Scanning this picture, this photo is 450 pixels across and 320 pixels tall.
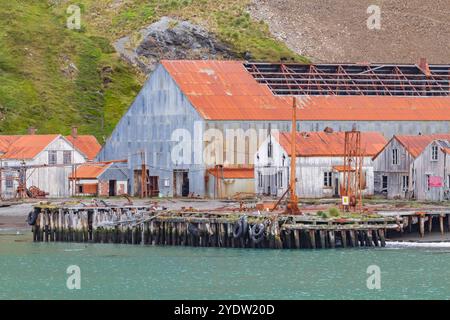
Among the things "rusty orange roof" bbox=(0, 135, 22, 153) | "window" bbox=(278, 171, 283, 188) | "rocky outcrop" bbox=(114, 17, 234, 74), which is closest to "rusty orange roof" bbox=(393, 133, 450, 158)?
"window" bbox=(278, 171, 283, 188)

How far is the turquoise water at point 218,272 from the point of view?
66.6 metres

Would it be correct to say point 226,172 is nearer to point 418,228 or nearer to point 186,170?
point 186,170

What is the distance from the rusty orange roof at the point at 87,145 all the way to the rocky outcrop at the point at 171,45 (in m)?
26.0

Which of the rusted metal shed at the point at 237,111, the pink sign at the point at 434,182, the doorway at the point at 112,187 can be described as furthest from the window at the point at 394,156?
the doorway at the point at 112,187

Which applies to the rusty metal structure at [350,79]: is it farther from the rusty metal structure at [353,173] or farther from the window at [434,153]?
the window at [434,153]

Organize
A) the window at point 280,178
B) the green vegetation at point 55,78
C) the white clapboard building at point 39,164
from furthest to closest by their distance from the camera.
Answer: the green vegetation at point 55,78 < the white clapboard building at point 39,164 < the window at point 280,178

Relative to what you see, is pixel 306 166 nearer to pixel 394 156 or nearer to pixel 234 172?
pixel 394 156

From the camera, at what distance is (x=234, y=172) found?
105 m

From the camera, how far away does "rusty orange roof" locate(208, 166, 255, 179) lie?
104188mm

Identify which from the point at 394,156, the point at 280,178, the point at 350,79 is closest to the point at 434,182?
the point at 394,156
